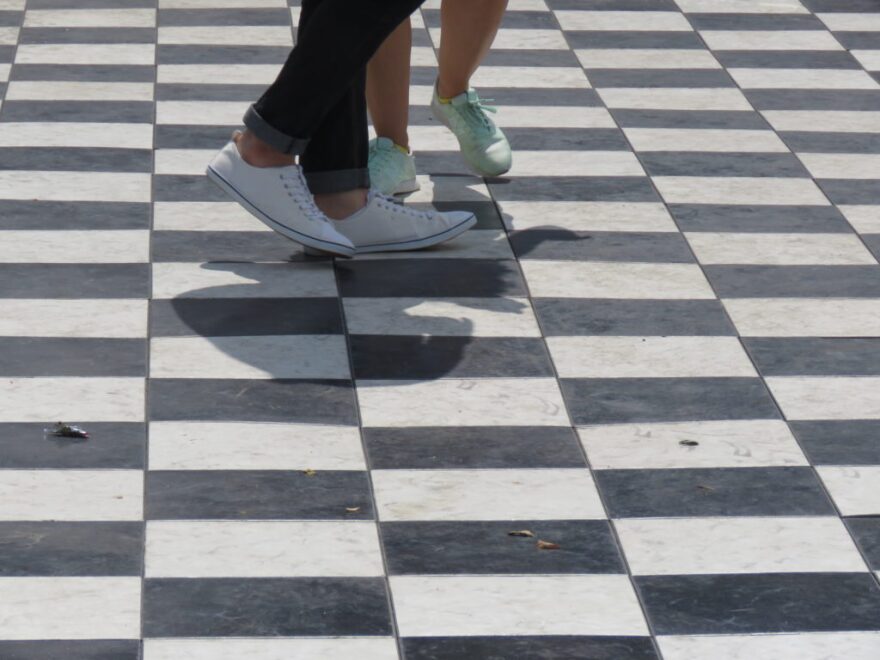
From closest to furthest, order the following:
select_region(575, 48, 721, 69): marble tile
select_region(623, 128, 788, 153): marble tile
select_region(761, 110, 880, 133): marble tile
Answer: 1. select_region(623, 128, 788, 153): marble tile
2. select_region(761, 110, 880, 133): marble tile
3. select_region(575, 48, 721, 69): marble tile

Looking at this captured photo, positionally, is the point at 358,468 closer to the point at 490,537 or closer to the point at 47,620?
the point at 490,537

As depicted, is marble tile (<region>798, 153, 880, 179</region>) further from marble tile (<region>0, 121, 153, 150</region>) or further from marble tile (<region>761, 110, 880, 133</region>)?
marble tile (<region>0, 121, 153, 150</region>)

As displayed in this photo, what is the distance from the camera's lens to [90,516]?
273 centimetres

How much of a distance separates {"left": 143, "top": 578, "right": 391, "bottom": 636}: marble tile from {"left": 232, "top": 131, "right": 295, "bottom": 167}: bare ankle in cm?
128

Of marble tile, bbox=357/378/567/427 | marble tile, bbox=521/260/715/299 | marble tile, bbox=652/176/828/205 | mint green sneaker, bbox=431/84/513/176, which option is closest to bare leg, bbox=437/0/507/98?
mint green sneaker, bbox=431/84/513/176

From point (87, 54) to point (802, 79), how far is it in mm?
2064

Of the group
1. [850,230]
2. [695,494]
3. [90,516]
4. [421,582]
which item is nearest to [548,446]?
[695,494]

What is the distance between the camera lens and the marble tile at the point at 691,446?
297 cm

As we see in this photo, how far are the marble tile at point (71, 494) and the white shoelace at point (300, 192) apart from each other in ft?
3.09

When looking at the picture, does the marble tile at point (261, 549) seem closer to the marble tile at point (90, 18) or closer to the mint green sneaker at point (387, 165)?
the mint green sneaker at point (387, 165)

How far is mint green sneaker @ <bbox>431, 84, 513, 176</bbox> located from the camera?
4.27m

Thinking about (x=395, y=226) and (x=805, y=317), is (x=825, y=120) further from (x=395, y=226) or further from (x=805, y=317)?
(x=395, y=226)

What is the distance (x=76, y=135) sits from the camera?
182 inches

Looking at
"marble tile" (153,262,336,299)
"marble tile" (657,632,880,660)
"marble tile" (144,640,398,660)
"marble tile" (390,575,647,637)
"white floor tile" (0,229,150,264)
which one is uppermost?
"marble tile" (657,632,880,660)
